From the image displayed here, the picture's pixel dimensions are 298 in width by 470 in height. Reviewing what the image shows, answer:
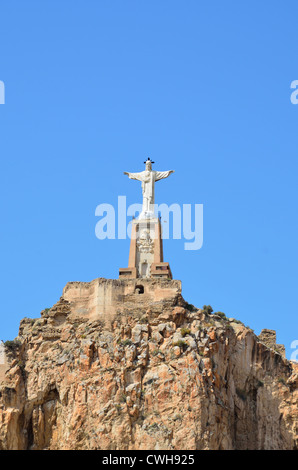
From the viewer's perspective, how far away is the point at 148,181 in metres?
91.4

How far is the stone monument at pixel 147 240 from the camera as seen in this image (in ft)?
285

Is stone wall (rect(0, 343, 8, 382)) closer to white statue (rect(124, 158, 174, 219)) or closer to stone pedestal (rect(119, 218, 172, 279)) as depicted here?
stone pedestal (rect(119, 218, 172, 279))

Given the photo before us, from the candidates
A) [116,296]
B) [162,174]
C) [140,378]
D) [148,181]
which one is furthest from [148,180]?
[140,378]

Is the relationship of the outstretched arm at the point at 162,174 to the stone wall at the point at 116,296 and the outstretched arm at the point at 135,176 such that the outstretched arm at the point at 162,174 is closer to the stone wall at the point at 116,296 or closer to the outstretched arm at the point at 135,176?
the outstretched arm at the point at 135,176

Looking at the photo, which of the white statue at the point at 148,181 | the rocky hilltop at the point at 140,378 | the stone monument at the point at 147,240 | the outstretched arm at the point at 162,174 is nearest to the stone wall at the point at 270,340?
the rocky hilltop at the point at 140,378

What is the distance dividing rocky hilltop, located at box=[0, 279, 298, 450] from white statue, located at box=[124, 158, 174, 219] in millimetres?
7514

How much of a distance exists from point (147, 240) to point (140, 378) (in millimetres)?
12404

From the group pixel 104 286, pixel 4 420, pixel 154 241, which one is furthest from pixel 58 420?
pixel 154 241

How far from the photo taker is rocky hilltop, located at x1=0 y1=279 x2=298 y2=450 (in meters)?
78.2

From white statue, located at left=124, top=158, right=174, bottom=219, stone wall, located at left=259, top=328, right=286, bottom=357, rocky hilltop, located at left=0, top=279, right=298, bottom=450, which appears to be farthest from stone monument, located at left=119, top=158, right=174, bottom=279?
stone wall, located at left=259, top=328, right=286, bottom=357

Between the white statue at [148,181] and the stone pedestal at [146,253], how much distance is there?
35.7 inches

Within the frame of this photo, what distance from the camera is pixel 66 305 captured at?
84.5 m
